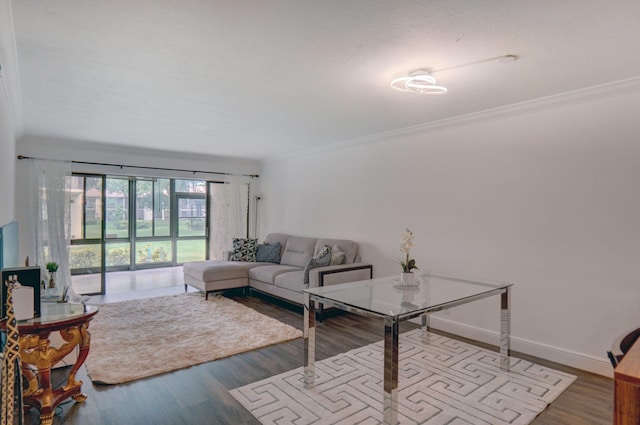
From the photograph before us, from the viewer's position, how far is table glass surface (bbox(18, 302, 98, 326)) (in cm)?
235

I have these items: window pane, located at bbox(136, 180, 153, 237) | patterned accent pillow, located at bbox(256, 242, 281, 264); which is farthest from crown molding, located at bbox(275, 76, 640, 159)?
window pane, located at bbox(136, 180, 153, 237)

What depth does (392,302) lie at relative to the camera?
8.46 feet

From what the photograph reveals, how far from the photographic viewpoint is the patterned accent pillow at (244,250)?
631cm

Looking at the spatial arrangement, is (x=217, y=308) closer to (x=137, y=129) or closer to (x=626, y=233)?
(x=137, y=129)

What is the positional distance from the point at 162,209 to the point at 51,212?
3.54m

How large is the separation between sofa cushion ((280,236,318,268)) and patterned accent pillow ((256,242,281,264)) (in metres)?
0.11

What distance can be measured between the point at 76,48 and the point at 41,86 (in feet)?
3.38

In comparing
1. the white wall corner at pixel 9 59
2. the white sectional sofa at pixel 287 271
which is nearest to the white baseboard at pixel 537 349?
the white sectional sofa at pixel 287 271

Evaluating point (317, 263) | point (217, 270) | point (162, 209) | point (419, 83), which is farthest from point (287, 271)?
point (162, 209)

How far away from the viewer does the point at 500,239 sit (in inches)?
148

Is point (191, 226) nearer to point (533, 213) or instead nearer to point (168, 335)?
point (168, 335)

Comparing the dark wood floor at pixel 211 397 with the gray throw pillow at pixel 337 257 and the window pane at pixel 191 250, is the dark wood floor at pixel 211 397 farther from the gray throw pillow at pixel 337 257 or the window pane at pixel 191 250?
the window pane at pixel 191 250

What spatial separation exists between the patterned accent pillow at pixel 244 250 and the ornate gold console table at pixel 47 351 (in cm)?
365

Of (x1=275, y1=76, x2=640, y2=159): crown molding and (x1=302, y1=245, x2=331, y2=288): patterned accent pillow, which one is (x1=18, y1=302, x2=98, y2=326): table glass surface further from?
(x1=275, y1=76, x2=640, y2=159): crown molding
